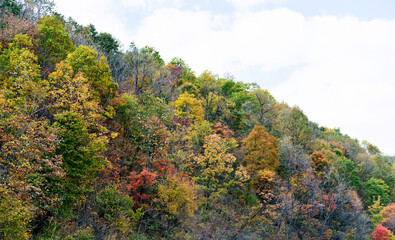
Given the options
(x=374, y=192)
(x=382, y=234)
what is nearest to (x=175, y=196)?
(x=382, y=234)

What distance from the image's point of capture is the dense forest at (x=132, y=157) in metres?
15.6

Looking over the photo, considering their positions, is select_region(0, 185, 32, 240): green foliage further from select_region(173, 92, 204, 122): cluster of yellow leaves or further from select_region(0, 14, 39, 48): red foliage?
select_region(173, 92, 204, 122): cluster of yellow leaves

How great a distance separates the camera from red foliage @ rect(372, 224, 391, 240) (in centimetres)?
3809

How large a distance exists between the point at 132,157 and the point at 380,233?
39.0 metres

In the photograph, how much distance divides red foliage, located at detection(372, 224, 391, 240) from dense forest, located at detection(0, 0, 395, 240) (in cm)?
14

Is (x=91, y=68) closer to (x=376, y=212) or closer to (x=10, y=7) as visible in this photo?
(x=10, y=7)

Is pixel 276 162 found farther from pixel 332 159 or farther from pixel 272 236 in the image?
pixel 332 159

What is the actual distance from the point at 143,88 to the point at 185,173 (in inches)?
625

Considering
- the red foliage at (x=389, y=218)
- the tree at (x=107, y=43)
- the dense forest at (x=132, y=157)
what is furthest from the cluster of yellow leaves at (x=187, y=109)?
the red foliage at (x=389, y=218)

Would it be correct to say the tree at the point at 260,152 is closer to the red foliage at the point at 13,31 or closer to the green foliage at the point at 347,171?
the green foliage at the point at 347,171

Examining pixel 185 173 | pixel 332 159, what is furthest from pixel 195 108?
pixel 332 159

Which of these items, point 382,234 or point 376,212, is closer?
point 382,234

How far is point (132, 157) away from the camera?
27.9 meters

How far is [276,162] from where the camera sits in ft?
118
